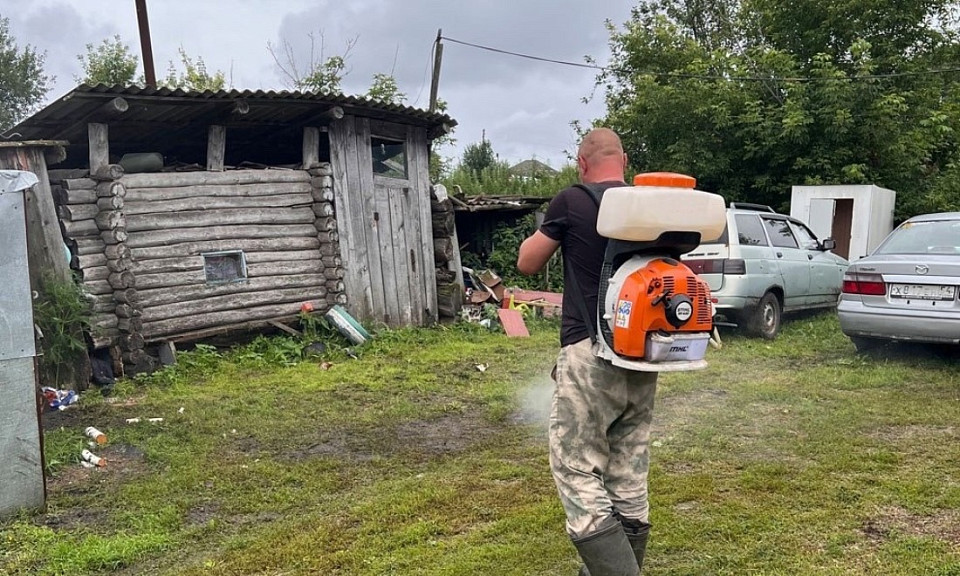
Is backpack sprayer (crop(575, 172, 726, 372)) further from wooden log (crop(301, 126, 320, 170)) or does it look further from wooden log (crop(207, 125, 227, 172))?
wooden log (crop(301, 126, 320, 170))

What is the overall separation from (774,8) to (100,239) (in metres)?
14.0

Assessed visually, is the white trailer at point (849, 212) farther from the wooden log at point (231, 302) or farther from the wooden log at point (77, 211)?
the wooden log at point (77, 211)

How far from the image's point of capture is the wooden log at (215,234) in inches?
321

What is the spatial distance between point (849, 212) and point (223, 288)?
1084 centimetres

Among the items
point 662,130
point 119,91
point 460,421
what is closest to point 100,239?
point 119,91

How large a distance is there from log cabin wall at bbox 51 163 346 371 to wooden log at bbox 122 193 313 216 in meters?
0.01

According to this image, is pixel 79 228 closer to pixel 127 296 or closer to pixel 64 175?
pixel 64 175

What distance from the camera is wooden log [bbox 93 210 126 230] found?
773 centimetres

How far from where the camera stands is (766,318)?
9.19 meters

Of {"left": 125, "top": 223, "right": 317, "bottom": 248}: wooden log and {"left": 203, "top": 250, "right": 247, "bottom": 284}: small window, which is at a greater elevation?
{"left": 125, "top": 223, "right": 317, "bottom": 248}: wooden log

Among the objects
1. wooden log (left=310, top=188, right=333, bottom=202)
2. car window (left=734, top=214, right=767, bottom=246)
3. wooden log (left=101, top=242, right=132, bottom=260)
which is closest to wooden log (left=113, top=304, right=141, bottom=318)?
wooden log (left=101, top=242, right=132, bottom=260)

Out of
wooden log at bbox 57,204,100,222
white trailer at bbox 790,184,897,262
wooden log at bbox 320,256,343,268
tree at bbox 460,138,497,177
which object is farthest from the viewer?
tree at bbox 460,138,497,177

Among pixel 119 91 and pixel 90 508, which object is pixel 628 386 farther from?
pixel 119 91

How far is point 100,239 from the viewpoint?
25.7 feet
